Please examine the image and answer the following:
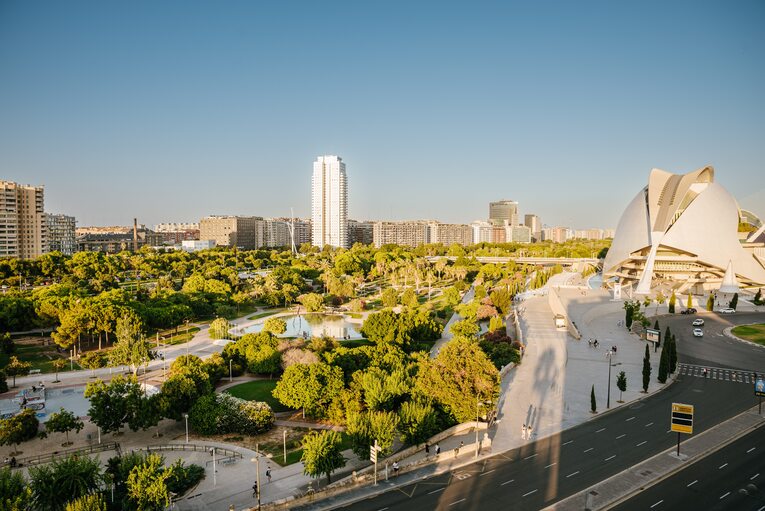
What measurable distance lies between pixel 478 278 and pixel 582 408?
5891cm

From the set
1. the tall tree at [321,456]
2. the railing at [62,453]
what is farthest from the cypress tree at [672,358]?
the railing at [62,453]

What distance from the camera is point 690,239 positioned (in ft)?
213

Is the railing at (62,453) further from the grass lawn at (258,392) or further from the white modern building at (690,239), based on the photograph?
the white modern building at (690,239)

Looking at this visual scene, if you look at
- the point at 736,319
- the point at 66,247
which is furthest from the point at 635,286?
the point at 66,247

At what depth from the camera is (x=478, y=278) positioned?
85.0 m

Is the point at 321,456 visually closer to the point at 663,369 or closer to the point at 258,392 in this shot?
the point at 258,392

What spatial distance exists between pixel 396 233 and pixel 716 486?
176 m

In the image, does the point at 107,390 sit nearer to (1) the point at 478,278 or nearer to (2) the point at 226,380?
(2) the point at 226,380

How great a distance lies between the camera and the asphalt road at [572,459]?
56.7 feet

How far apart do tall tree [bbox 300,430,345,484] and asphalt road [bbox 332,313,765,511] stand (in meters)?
2.00

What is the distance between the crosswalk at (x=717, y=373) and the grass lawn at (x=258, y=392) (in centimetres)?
2668

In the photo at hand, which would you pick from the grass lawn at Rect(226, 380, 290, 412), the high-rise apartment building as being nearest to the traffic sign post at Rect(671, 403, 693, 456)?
the grass lawn at Rect(226, 380, 290, 412)

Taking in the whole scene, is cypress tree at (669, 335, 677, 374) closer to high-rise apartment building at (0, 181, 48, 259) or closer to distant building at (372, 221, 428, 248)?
high-rise apartment building at (0, 181, 48, 259)

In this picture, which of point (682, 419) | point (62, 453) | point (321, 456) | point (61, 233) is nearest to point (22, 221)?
point (61, 233)
